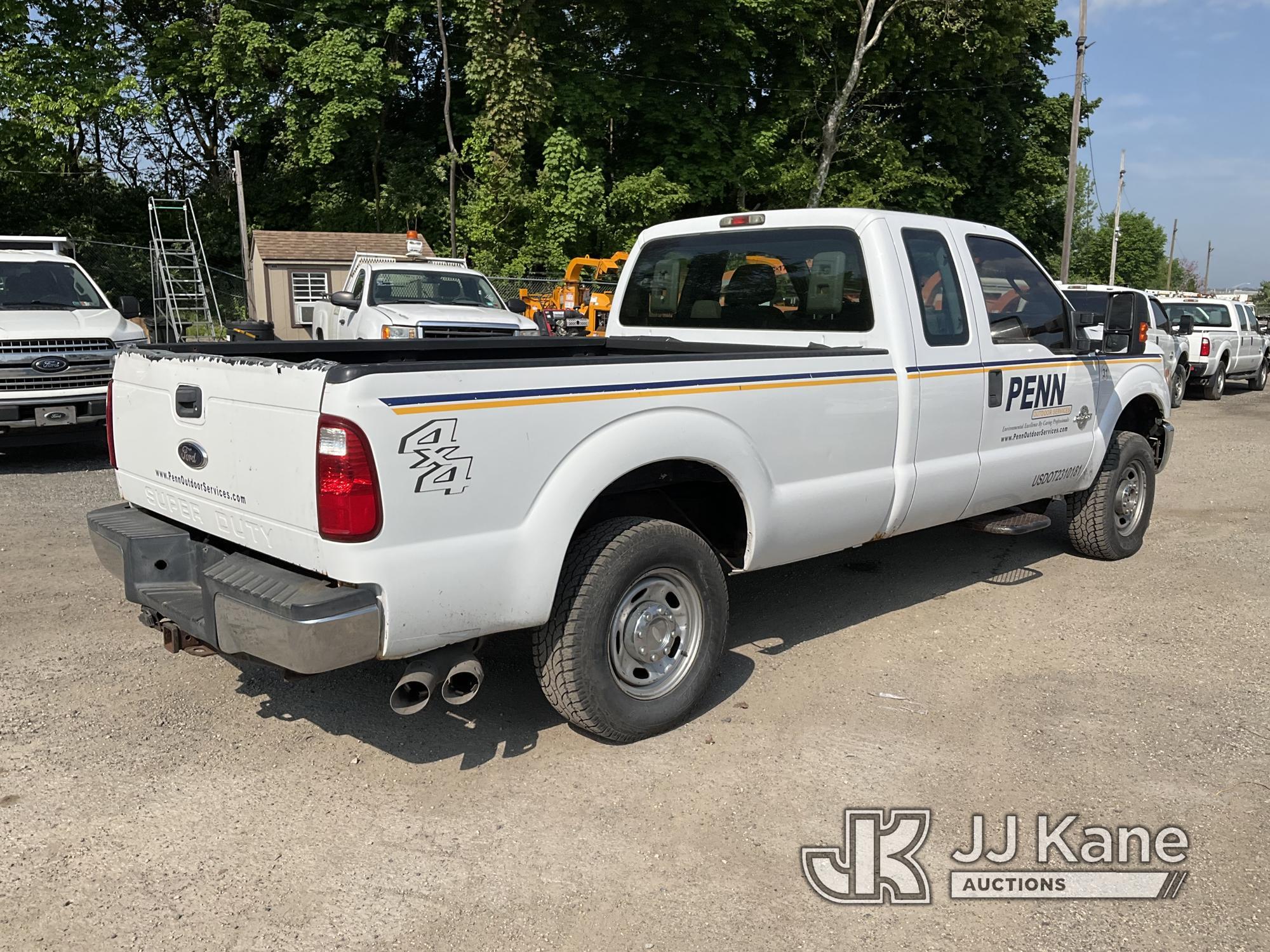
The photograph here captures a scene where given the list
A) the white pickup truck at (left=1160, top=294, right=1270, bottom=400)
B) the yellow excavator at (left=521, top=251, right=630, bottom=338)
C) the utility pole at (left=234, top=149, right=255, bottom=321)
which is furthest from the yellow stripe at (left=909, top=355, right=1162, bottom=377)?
the utility pole at (left=234, top=149, right=255, bottom=321)

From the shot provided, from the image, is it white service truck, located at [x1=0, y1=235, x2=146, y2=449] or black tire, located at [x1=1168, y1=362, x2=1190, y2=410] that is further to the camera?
black tire, located at [x1=1168, y1=362, x2=1190, y2=410]

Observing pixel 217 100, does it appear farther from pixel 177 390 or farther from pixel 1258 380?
pixel 177 390

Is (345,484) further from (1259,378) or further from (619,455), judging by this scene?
(1259,378)

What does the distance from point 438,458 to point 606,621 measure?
0.95 meters

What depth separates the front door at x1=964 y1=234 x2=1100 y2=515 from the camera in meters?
5.45

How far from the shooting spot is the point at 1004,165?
127 feet

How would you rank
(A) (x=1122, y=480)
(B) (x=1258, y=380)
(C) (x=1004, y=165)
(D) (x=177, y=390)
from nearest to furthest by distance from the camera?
(D) (x=177, y=390), (A) (x=1122, y=480), (B) (x=1258, y=380), (C) (x=1004, y=165)

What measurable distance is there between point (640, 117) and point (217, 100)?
498 inches

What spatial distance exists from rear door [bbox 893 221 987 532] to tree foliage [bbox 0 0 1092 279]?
24321 mm

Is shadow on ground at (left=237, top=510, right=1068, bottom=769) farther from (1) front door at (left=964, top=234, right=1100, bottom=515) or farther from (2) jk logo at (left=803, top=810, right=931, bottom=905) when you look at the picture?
(2) jk logo at (left=803, top=810, right=931, bottom=905)

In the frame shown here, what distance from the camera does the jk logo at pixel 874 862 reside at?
10.3ft

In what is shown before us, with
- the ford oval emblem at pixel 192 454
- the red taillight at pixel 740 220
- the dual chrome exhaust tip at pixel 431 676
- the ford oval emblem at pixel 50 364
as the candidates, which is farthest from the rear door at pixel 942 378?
the ford oval emblem at pixel 50 364

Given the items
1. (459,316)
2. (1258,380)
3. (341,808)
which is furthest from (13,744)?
(1258,380)

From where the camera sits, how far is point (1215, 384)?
19.8m
